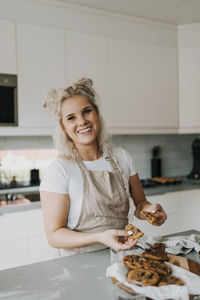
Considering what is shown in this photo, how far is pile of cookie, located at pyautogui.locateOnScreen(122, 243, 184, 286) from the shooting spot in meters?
0.83

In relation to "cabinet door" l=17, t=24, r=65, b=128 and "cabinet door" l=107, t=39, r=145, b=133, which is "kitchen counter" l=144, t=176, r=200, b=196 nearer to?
"cabinet door" l=107, t=39, r=145, b=133

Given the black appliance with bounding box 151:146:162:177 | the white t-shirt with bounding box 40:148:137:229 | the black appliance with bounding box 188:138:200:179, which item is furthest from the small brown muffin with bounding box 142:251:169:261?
the black appliance with bounding box 188:138:200:179

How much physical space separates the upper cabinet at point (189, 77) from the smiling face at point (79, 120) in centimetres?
211

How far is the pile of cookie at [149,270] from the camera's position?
0.83 meters

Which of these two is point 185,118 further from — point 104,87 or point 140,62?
point 104,87

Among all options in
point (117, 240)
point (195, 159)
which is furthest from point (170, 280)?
Result: point (195, 159)

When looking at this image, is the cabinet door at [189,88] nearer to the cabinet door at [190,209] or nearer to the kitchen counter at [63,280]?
the cabinet door at [190,209]

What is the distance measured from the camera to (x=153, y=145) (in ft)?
11.9

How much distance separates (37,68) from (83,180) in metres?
1.53

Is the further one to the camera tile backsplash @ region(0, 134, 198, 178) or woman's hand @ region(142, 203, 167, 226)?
tile backsplash @ region(0, 134, 198, 178)

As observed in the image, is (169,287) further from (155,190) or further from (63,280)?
(155,190)

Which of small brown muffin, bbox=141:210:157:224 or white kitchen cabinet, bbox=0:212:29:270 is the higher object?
small brown muffin, bbox=141:210:157:224

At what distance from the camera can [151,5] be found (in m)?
2.78

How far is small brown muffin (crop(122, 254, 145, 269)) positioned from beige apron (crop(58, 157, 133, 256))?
335mm
